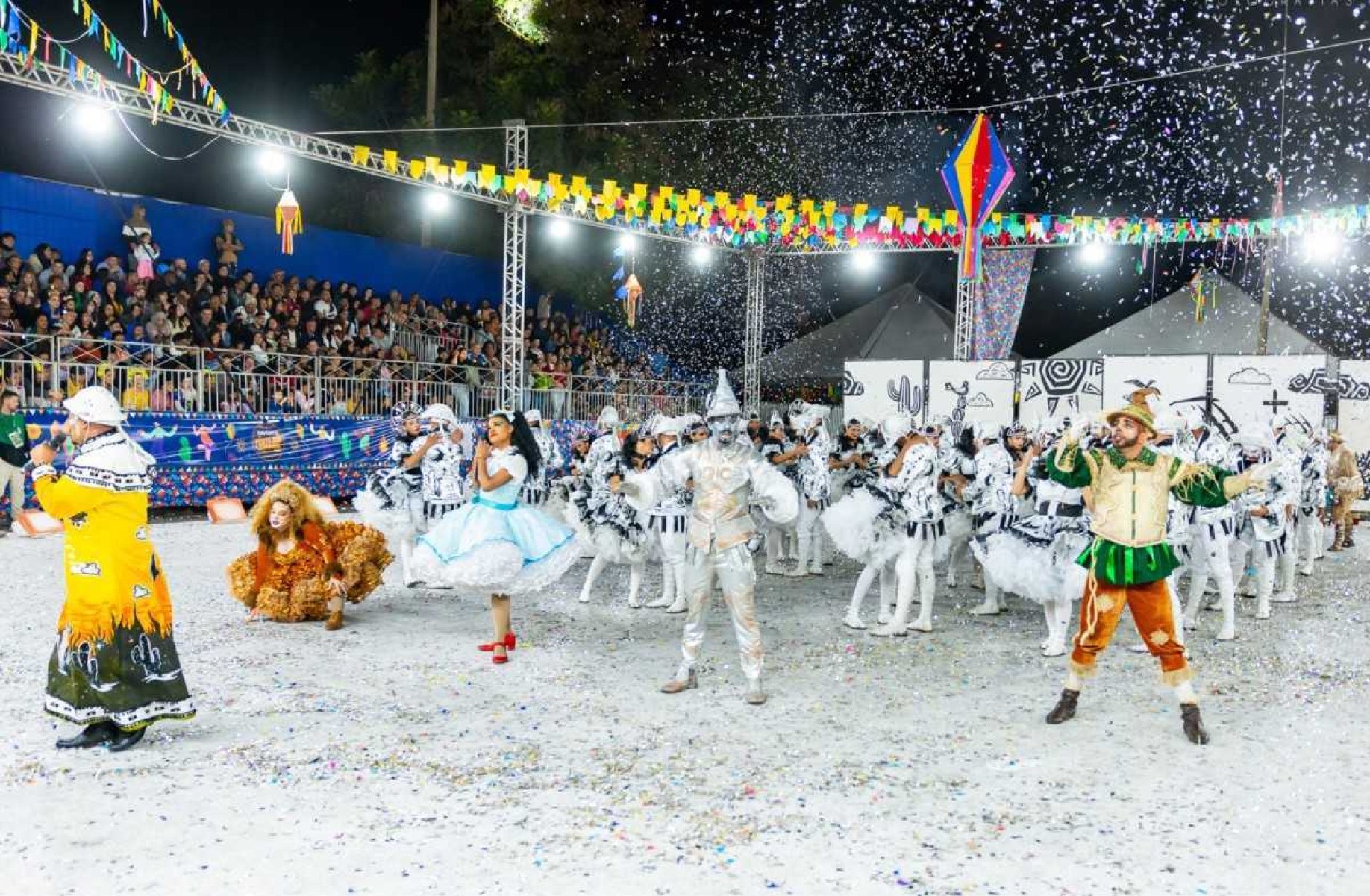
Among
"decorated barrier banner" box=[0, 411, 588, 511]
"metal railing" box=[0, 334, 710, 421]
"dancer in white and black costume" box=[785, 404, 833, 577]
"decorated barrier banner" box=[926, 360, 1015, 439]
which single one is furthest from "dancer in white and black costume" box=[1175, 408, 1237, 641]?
"decorated barrier banner" box=[0, 411, 588, 511]

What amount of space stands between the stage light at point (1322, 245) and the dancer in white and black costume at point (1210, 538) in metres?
11.7

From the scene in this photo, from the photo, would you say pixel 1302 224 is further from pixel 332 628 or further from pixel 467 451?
pixel 332 628

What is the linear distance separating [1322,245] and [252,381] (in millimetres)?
18316

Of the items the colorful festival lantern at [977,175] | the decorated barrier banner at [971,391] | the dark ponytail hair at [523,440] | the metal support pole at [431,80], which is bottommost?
the dark ponytail hair at [523,440]

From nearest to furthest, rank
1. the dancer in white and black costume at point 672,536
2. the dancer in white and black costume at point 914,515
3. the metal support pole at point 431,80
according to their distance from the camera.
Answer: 1. the dancer in white and black costume at point 914,515
2. the dancer in white and black costume at point 672,536
3. the metal support pole at point 431,80

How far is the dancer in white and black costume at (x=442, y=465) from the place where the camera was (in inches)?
372

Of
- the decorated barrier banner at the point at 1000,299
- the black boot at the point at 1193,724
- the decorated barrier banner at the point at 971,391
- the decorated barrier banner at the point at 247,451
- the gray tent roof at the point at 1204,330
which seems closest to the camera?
the black boot at the point at 1193,724

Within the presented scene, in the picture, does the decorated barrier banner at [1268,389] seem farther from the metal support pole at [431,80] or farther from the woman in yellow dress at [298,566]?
the metal support pole at [431,80]

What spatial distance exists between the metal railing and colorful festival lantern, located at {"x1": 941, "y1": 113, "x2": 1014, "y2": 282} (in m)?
7.17

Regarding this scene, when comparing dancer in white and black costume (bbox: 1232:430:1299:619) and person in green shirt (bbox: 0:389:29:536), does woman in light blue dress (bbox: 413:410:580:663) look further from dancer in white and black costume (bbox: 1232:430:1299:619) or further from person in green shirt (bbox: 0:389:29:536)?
person in green shirt (bbox: 0:389:29:536)

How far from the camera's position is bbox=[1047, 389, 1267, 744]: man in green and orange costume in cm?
572

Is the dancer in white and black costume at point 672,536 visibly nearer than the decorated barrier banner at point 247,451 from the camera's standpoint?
Yes

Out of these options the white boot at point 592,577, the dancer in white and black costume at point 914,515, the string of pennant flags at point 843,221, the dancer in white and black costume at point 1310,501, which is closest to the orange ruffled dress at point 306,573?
the white boot at point 592,577

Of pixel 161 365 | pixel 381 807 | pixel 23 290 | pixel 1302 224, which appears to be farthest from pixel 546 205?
pixel 381 807
